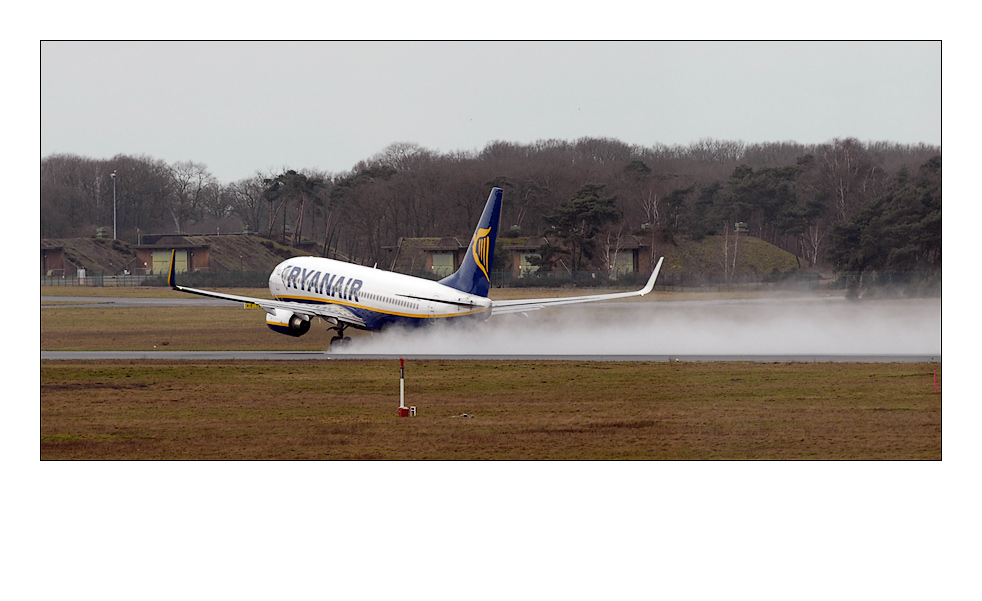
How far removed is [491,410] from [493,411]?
197mm

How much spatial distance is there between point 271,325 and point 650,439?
29972mm

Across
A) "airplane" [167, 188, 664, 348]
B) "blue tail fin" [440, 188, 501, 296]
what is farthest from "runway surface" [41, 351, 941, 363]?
"blue tail fin" [440, 188, 501, 296]

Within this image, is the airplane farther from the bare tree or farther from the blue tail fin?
the bare tree

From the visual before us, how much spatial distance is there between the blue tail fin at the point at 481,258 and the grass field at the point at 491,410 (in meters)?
4.76

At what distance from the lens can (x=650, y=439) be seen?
86.1 feet

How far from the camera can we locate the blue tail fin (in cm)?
4706

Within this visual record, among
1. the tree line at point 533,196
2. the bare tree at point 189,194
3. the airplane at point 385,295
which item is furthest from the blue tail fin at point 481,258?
the bare tree at point 189,194

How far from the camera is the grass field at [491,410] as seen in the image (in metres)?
24.9

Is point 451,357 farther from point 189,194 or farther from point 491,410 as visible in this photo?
point 189,194

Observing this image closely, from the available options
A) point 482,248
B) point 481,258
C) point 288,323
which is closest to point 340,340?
point 288,323

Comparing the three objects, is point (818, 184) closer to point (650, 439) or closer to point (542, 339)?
point (542, 339)

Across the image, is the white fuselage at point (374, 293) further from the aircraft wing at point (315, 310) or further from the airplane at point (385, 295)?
the aircraft wing at point (315, 310)

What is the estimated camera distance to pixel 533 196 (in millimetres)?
111938

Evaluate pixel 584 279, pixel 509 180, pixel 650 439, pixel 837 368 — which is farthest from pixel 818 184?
pixel 650 439
